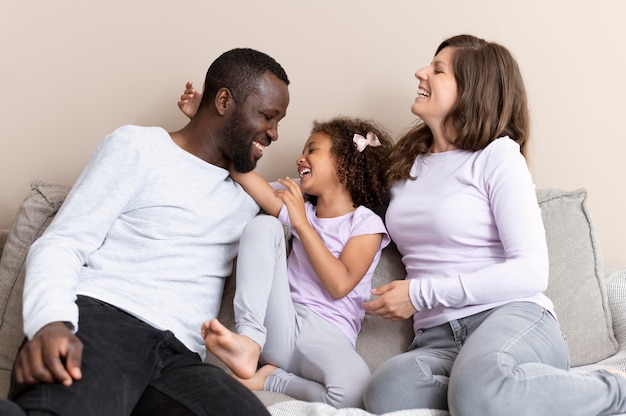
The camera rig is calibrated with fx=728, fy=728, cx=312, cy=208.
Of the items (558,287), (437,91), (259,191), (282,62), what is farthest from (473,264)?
(282,62)

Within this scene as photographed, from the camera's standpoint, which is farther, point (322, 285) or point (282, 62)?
point (282, 62)

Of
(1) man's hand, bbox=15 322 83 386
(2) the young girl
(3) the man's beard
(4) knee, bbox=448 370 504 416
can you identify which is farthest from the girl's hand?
(1) man's hand, bbox=15 322 83 386

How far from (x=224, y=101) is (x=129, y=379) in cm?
76

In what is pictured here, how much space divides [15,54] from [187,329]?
47.5 inches

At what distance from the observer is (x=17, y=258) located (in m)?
1.80

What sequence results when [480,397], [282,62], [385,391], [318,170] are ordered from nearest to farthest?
[480,397]
[385,391]
[318,170]
[282,62]

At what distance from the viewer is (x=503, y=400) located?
1.40 m

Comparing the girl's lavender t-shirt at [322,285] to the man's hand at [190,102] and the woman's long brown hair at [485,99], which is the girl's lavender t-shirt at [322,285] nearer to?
the woman's long brown hair at [485,99]

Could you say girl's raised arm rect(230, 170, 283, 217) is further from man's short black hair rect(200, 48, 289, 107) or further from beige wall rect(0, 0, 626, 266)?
beige wall rect(0, 0, 626, 266)

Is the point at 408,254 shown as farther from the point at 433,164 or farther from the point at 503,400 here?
the point at 503,400

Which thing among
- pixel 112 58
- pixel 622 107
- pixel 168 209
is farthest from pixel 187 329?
pixel 622 107

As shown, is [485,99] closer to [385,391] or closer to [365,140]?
[365,140]

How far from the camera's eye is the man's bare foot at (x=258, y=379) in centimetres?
172

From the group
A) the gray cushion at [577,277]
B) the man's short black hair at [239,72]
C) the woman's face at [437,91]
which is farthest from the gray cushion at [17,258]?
the gray cushion at [577,277]
